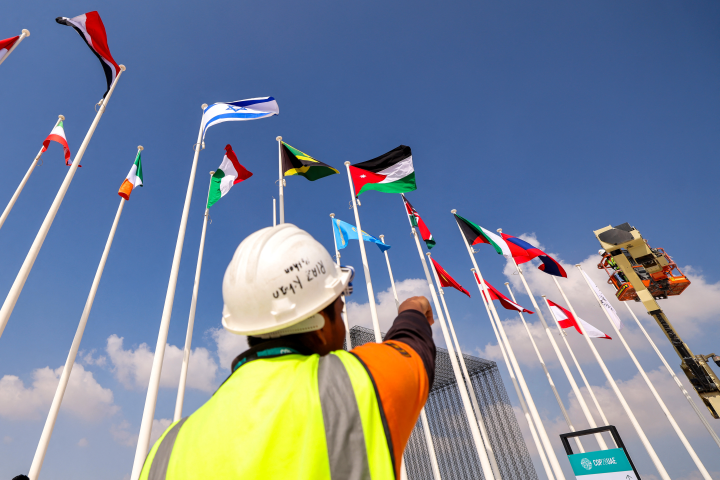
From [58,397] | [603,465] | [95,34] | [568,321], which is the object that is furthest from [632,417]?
[95,34]

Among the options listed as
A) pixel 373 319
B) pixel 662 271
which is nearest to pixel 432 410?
pixel 662 271

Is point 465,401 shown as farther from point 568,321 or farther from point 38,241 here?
point 568,321

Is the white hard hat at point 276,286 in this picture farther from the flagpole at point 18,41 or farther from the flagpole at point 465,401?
the flagpole at point 18,41

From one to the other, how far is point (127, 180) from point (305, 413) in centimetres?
873

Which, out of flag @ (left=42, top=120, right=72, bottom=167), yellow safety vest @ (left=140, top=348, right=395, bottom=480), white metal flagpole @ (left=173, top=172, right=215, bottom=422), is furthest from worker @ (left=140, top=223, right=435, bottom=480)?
flag @ (left=42, top=120, right=72, bottom=167)

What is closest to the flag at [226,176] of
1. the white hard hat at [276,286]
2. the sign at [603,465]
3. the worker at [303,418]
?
→ the white hard hat at [276,286]

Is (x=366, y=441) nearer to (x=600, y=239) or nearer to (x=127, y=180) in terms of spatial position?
(x=127, y=180)

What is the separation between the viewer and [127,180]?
7.80 metres

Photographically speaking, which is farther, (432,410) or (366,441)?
(432,410)

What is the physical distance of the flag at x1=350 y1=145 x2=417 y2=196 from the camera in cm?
773

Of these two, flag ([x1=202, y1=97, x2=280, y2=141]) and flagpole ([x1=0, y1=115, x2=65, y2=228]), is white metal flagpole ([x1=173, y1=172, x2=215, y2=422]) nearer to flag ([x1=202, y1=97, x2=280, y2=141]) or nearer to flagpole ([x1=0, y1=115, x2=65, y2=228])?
flag ([x1=202, y1=97, x2=280, y2=141])

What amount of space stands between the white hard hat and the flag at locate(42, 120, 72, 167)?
8639mm

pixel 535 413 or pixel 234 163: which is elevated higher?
pixel 234 163

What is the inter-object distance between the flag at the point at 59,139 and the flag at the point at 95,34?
5.25 ft
